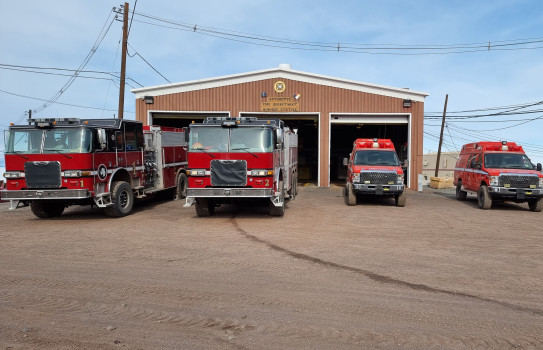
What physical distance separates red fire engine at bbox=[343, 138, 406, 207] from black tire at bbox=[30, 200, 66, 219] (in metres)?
9.97

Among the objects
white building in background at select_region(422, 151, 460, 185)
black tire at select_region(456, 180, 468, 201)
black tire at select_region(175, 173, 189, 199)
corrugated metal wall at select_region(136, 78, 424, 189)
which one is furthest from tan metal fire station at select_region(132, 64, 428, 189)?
white building in background at select_region(422, 151, 460, 185)

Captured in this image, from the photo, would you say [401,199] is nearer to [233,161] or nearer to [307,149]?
[233,161]

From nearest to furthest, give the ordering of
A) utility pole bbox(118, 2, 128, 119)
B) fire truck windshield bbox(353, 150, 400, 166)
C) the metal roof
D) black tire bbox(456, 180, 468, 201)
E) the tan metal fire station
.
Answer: fire truck windshield bbox(353, 150, 400, 166) < black tire bbox(456, 180, 468, 201) < utility pole bbox(118, 2, 128, 119) < the metal roof < the tan metal fire station

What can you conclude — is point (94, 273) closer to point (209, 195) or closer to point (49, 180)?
point (209, 195)

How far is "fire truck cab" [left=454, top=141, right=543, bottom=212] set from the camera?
13.7 m

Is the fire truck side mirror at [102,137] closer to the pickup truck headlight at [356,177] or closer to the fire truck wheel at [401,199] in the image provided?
the pickup truck headlight at [356,177]

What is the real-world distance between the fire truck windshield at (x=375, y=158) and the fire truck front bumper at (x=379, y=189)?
1.26 meters

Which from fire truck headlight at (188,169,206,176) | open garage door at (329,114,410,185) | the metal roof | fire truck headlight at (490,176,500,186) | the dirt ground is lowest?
the dirt ground

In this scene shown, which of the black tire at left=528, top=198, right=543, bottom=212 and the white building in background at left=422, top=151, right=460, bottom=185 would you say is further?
the white building in background at left=422, top=151, right=460, bottom=185

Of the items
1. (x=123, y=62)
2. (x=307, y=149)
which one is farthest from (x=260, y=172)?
(x=307, y=149)

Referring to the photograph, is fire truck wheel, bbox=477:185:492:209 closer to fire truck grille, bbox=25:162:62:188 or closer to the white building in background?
fire truck grille, bbox=25:162:62:188

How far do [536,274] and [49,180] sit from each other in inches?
451

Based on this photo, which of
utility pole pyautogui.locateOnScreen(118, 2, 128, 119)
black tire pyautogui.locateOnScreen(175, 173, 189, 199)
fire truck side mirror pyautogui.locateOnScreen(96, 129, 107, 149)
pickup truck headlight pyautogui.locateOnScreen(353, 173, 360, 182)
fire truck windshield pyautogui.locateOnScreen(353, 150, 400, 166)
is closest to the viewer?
fire truck side mirror pyautogui.locateOnScreen(96, 129, 107, 149)

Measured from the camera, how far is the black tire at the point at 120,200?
11.9 metres
